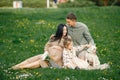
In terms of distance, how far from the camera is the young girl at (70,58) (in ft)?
44.6

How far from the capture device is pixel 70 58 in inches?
540

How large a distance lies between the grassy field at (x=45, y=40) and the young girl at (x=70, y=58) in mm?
492

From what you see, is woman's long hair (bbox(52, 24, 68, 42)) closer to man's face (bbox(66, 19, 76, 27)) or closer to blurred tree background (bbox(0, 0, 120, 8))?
man's face (bbox(66, 19, 76, 27))

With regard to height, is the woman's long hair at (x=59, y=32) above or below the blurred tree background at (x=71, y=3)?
above

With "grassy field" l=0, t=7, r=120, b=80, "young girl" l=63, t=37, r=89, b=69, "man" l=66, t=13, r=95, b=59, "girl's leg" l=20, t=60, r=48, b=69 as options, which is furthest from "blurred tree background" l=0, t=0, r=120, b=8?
"girl's leg" l=20, t=60, r=48, b=69

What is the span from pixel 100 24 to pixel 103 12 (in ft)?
22.7

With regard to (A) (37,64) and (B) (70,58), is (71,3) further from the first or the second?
(A) (37,64)

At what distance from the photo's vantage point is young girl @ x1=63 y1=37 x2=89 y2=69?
1359 centimetres

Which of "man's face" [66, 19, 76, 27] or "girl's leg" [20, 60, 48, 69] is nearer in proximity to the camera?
"girl's leg" [20, 60, 48, 69]

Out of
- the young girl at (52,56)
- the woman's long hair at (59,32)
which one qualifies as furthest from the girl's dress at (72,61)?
the woman's long hair at (59,32)

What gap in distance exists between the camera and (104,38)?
71.2 ft

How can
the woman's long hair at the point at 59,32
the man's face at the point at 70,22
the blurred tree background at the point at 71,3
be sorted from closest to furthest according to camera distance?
1. the woman's long hair at the point at 59,32
2. the man's face at the point at 70,22
3. the blurred tree background at the point at 71,3

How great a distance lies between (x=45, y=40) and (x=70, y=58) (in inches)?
261

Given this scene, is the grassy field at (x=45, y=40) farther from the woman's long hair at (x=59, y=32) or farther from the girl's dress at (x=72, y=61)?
the woman's long hair at (x=59, y=32)
